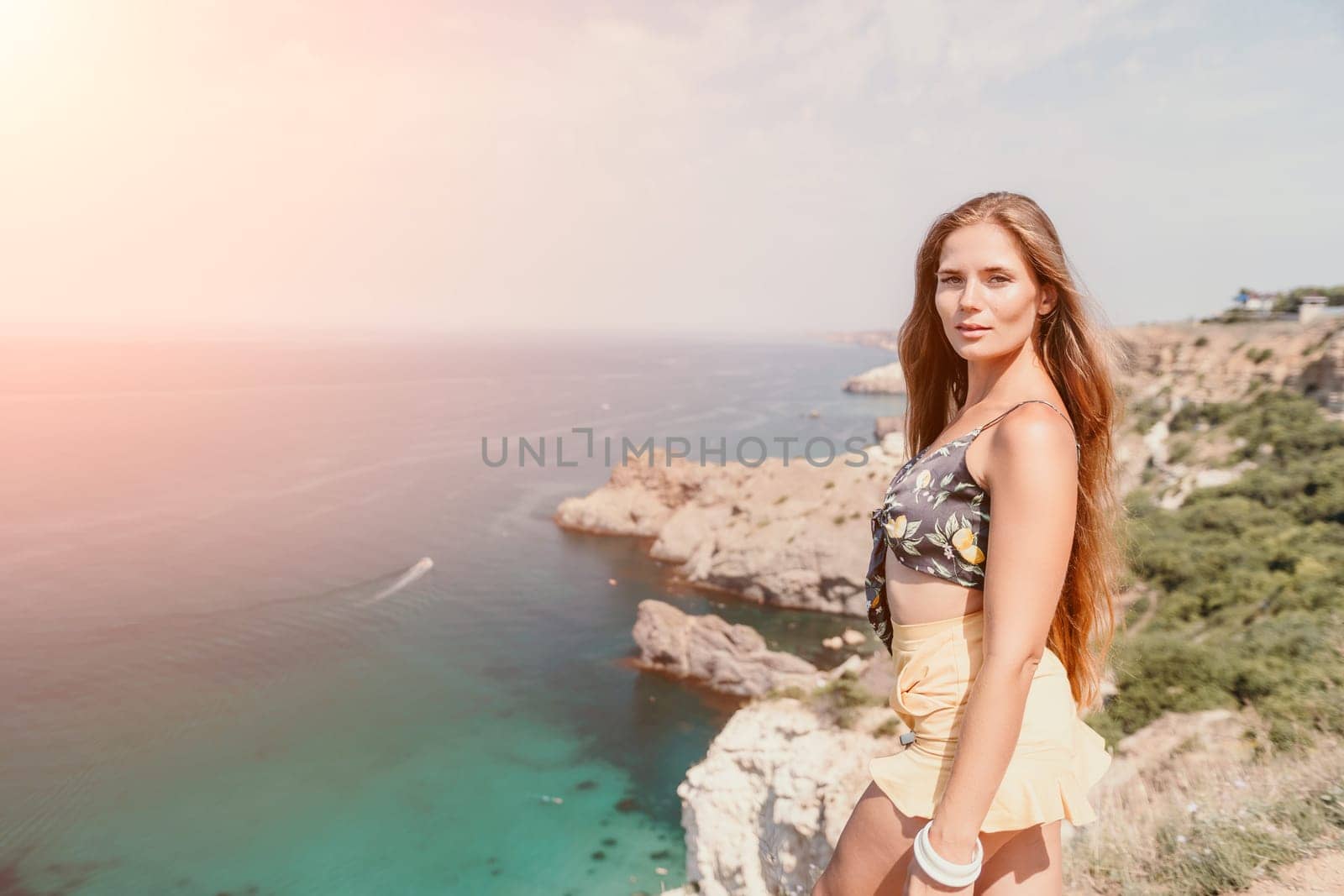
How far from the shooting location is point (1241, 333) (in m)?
29.3

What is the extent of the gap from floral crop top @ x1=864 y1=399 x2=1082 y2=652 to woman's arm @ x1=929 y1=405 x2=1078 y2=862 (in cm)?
8

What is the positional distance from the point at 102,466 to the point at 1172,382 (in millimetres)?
50399

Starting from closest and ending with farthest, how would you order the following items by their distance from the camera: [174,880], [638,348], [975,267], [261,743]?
[975,267], [174,880], [261,743], [638,348]

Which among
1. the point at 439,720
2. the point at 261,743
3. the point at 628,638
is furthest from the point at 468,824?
the point at 628,638

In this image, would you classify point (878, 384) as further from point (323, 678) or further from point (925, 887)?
point (925, 887)

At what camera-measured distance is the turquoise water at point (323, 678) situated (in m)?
13.9

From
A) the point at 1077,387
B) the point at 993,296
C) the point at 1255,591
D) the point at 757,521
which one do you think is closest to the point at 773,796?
the point at 1077,387

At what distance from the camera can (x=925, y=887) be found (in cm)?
146

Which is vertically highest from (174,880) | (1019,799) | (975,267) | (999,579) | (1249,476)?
(975,267)

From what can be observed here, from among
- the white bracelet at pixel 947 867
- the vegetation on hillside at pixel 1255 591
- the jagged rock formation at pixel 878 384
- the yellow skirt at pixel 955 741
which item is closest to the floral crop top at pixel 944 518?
the yellow skirt at pixel 955 741

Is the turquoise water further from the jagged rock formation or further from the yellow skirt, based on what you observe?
the jagged rock formation

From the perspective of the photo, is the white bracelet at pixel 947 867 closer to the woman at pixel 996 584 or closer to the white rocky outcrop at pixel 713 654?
the woman at pixel 996 584

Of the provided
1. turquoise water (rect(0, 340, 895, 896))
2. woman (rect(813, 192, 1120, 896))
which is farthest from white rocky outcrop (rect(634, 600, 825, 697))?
woman (rect(813, 192, 1120, 896))

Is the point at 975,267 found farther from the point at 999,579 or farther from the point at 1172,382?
the point at 1172,382
